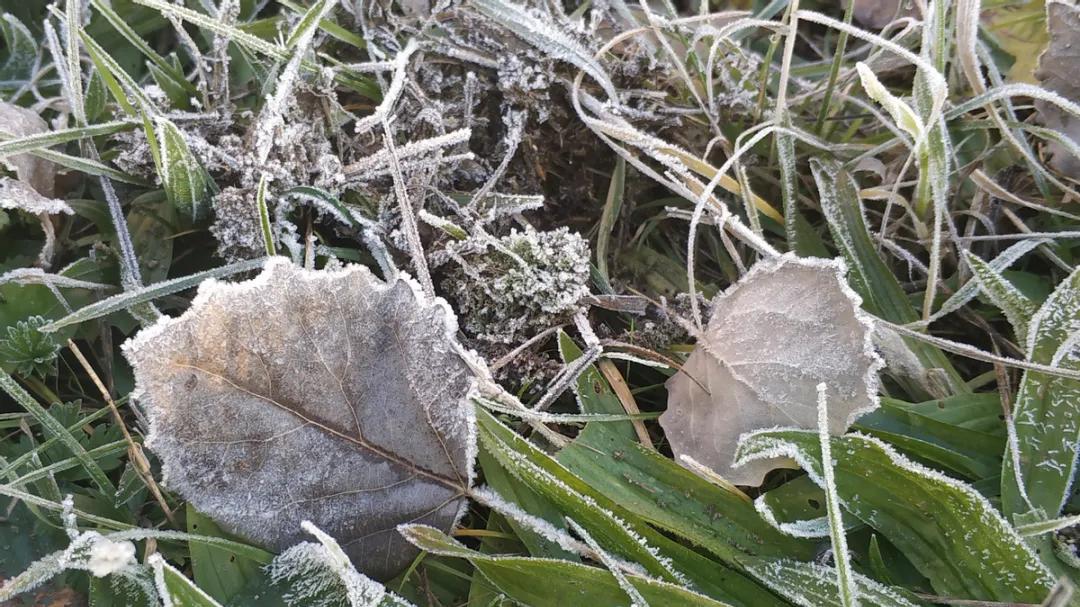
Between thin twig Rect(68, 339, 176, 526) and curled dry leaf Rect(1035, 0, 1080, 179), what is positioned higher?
curled dry leaf Rect(1035, 0, 1080, 179)

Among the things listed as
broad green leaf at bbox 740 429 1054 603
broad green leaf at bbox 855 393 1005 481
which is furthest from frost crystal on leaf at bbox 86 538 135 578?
broad green leaf at bbox 855 393 1005 481

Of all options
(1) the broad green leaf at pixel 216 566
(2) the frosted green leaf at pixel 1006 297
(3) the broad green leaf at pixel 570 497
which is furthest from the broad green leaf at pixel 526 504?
(2) the frosted green leaf at pixel 1006 297

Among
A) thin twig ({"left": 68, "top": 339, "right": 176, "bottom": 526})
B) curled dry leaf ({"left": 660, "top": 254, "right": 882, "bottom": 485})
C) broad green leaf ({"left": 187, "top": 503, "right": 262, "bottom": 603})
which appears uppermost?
curled dry leaf ({"left": 660, "top": 254, "right": 882, "bottom": 485})

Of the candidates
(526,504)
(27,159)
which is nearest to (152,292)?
(27,159)

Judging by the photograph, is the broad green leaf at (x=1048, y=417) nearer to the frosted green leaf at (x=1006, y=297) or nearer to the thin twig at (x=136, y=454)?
the frosted green leaf at (x=1006, y=297)

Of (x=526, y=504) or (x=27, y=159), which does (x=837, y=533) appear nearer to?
(x=526, y=504)

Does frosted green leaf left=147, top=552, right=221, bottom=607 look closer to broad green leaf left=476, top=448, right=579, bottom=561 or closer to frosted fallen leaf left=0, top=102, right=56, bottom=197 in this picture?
broad green leaf left=476, top=448, right=579, bottom=561

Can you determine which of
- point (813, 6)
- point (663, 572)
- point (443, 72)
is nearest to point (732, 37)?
point (813, 6)
